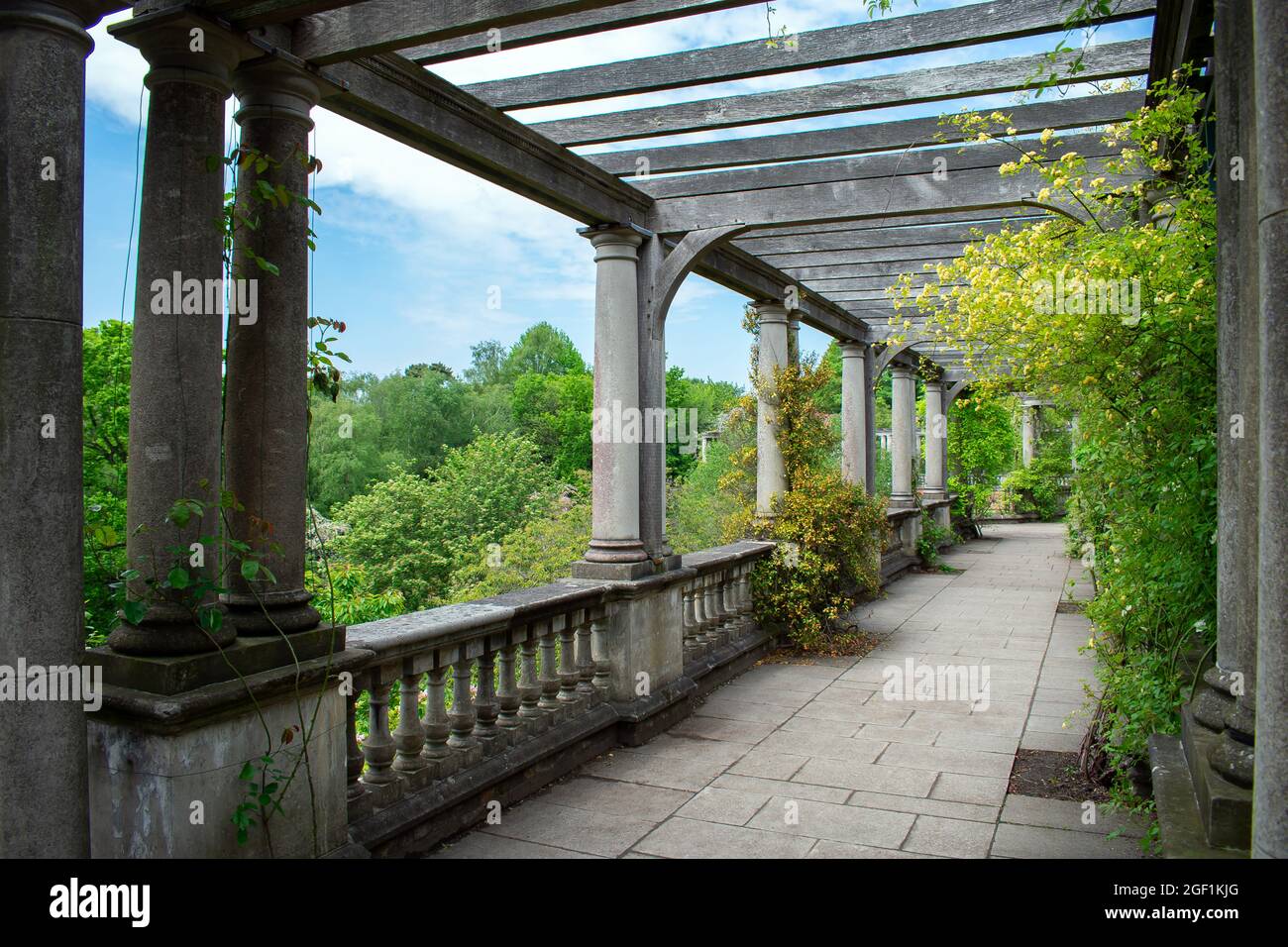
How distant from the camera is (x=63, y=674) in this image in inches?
93.7

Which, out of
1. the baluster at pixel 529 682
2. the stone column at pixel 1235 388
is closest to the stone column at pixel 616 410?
the baluster at pixel 529 682

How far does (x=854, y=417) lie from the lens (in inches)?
438

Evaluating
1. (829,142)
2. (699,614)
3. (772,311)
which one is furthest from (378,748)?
(772,311)

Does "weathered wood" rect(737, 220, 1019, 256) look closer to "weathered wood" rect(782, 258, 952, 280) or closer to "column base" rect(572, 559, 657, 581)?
"weathered wood" rect(782, 258, 952, 280)

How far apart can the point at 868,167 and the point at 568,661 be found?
368 centimetres

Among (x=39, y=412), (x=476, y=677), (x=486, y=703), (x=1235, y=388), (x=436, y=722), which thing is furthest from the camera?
(x=476, y=677)

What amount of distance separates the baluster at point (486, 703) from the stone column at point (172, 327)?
5.43 feet

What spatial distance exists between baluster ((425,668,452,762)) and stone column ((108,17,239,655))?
1246 millimetres

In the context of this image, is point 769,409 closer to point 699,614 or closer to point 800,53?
point 699,614

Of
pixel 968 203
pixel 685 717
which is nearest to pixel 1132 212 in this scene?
pixel 968 203

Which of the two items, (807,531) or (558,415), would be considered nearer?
(807,531)

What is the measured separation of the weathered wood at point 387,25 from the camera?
3.17 m

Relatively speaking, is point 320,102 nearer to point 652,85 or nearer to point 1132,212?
point 652,85
